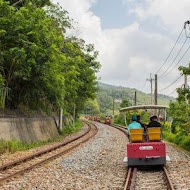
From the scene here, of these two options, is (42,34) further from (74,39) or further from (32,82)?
(74,39)

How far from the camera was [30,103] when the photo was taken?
1109 inches

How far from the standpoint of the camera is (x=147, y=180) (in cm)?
1178

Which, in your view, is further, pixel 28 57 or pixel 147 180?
pixel 28 57

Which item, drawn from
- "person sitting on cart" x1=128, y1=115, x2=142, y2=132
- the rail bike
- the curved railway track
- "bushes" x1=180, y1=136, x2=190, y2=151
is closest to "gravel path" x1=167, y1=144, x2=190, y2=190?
the curved railway track

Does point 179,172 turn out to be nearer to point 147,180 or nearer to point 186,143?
point 147,180

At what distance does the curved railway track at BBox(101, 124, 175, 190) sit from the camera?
10.5 meters

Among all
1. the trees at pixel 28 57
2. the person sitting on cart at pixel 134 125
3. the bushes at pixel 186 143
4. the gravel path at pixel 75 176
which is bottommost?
the gravel path at pixel 75 176

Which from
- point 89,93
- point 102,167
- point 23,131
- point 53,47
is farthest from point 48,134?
point 89,93

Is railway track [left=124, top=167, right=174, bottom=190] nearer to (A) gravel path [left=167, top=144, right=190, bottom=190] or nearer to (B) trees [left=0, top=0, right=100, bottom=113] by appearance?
(A) gravel path [left=167, top=144, right=190, bottom=190]

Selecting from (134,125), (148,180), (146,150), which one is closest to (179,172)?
(146,150)

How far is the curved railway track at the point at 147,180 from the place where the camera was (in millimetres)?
10465

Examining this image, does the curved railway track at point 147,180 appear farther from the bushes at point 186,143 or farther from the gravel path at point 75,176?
the bushes at point 186,143

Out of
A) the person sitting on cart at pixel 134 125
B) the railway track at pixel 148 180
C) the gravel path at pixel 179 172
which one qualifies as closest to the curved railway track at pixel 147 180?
the railway track at pixel 148 180

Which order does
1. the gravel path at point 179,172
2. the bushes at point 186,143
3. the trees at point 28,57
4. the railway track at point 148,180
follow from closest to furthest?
the railway track at point 148,180 → the gravel path at point 179,172 → the trees at point 28,57 → the bushes at point 186,143
